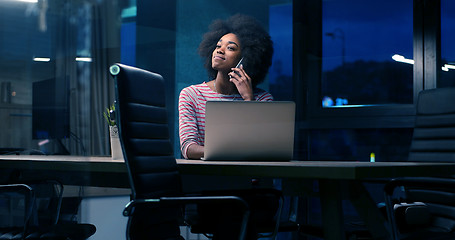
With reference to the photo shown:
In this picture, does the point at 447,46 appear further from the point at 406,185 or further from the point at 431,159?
the point at 406,185

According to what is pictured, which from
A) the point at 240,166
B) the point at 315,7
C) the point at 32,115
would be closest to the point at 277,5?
the point at 315,7

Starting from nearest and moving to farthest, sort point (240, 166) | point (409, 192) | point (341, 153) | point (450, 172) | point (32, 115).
A: point (240, 166), point (450, 172), point (409, 192), point (32, 115), point (341, 153)

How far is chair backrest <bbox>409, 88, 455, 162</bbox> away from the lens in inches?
102

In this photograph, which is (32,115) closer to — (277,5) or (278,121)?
(278,121)

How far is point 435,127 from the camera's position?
2.67 meters

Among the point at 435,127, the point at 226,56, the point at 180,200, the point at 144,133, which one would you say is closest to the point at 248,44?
the point at 226,56

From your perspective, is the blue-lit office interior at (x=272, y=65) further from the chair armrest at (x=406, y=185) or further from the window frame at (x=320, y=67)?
the chair armrest at (x=406, y=185)

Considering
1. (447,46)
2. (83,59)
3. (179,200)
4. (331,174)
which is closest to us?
(331,174)

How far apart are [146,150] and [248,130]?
14.7 inches

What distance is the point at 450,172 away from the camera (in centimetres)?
176

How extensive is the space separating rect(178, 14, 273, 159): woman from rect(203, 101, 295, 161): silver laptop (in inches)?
12.1

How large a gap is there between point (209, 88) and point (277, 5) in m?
2.06

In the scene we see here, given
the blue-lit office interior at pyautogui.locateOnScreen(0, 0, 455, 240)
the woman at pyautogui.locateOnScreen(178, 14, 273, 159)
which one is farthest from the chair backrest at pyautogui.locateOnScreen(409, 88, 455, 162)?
the blue-lit office interior at pyautogui.locateOnScreen(0, 0, 455, 240)

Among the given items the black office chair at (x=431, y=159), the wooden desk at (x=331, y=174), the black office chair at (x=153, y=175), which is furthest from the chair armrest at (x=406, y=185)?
the black office chair at (x=153, y=175)
